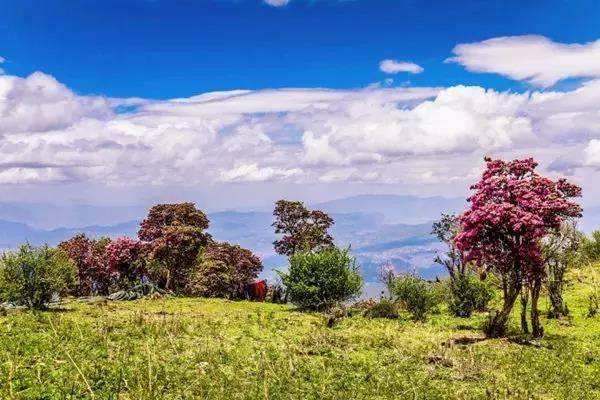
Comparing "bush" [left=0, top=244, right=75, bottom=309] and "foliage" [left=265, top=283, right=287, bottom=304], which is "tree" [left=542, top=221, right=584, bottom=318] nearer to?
"bush" [left=0, top=244, right=75, bottom=309]

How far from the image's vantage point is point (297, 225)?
77.4 m

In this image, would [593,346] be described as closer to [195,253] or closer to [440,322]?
[440,322]

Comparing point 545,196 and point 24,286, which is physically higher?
point 545,196

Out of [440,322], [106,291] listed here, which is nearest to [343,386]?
[440,322]

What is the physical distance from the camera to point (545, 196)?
29.0m

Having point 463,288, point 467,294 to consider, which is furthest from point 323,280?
point 467,294

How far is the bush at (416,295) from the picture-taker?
139ft

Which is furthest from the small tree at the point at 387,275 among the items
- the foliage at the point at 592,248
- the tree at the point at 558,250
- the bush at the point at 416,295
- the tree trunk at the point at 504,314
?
the foliage at the point at 592,248

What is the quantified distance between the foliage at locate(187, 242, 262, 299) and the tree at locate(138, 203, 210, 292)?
1.76 metres

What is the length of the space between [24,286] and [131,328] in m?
13.4

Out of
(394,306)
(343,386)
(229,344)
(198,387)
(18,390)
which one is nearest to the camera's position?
(18,390)

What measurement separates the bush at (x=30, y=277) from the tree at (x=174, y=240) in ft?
77.2

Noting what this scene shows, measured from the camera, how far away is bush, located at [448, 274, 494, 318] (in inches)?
1768

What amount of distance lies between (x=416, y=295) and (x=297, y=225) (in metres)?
36.2
